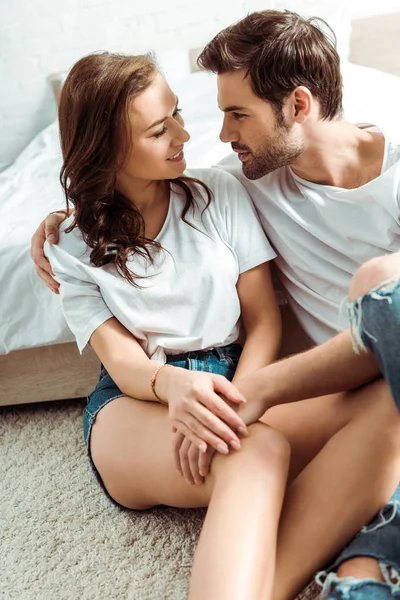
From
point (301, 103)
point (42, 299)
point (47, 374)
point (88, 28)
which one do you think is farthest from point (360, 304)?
point (88, 28)

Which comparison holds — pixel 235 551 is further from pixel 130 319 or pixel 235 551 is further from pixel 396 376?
pixel 130 319

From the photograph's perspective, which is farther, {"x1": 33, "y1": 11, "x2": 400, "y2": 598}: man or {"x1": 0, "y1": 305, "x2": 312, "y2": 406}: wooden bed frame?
{"x1": 0, "y1": 305, "x2": 312, "y2": 406}: wooden bed frame

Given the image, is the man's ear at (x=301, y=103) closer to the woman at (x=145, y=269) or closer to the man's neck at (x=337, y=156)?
the man's neck at (x=337, y=156)

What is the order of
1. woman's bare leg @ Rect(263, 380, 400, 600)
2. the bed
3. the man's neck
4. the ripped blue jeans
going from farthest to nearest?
the bed → the man's neck → woman's bare leg @ Rect(263, 380, 400, 600) → the ripped blue jeans

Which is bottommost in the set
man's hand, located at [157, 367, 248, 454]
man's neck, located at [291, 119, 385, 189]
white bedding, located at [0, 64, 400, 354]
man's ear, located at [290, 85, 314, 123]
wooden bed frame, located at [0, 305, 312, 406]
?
wooden bed frame, located at [0, 305, 312, 406]

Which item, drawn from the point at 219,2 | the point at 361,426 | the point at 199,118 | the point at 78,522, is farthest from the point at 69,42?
the point at 361,426

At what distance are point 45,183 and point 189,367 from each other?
113 cm

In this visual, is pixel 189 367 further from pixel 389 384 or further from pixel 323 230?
pixel 389 384

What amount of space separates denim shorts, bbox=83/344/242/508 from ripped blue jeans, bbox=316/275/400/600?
39 centimetres

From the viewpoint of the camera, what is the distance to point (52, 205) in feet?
6.21

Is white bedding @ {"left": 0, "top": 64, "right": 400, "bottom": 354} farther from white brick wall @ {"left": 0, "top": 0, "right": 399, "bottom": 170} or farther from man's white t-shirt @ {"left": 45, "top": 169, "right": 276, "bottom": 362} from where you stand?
white brick wall @ {"left": 0, "top": 0, "right": 399, "bottom": 170}

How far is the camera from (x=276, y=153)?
130cm

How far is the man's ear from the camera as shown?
4.19ft

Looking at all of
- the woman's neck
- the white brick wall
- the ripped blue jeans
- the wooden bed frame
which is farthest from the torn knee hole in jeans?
the white brick wall
